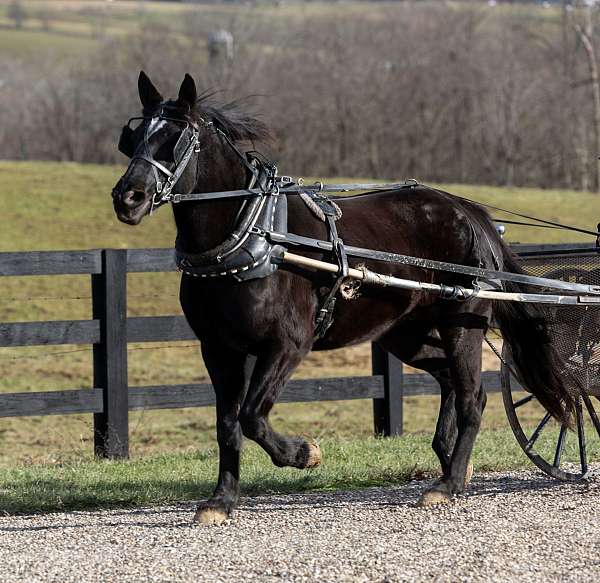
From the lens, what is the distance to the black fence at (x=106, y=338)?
8.33 metres

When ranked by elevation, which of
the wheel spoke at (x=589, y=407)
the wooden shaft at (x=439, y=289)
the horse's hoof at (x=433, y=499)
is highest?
the wooden shaft at (x=439, y=289)

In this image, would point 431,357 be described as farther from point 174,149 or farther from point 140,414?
point 140,414

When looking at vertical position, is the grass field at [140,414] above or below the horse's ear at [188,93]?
below

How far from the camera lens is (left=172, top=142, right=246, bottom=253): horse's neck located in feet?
18.5

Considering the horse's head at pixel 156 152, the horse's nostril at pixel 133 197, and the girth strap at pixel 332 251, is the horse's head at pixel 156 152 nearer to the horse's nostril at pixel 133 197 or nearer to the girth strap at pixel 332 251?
the horse's nostril at pixel 133 197

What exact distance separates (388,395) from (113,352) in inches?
94.3

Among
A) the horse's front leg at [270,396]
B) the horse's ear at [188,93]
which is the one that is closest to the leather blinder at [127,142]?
the horse's ear at [188,93]

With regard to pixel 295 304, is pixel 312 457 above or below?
below

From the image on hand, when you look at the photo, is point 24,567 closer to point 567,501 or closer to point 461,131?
point 567,501

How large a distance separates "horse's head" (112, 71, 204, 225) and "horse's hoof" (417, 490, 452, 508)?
2.25 meters

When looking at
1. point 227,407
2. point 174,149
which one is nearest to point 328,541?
point 227,407

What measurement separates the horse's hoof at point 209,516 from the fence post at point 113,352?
2.83 m

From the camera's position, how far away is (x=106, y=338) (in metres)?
8.53

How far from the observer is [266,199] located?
231 inches
